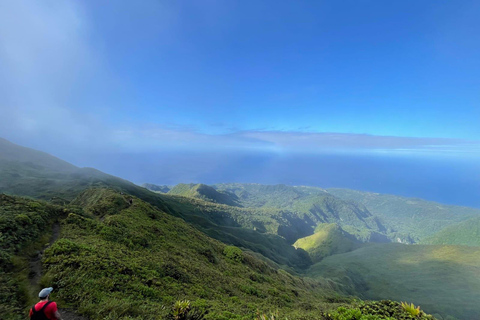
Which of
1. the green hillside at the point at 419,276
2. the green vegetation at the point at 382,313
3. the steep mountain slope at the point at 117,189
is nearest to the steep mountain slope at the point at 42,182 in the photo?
the steep mountain slope at the point at 117,189

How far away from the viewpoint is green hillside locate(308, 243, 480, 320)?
250 ft

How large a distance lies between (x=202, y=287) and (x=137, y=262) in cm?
663

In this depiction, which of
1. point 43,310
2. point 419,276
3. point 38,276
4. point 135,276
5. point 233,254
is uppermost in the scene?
point 43,310

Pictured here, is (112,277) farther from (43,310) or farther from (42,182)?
(42,182)

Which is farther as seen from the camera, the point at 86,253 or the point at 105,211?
the point at 105,211

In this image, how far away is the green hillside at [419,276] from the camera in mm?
76269

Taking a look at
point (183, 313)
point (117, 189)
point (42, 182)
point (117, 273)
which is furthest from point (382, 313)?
point (42, 182)

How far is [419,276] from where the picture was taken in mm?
100250

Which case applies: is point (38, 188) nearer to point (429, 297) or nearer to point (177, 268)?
point (177, 268)

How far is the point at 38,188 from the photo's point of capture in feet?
326

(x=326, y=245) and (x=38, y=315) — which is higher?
(x=38, y=315)

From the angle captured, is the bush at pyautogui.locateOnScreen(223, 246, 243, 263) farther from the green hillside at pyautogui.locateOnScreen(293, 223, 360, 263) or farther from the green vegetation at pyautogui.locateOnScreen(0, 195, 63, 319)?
the green hillside at pyautogui.locateOnScreen(293, 223, 360, 263)

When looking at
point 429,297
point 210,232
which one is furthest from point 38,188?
point 429,297

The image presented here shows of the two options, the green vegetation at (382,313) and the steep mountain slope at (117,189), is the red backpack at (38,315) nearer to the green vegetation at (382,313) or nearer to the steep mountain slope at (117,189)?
the green vegetation at (382,313)
